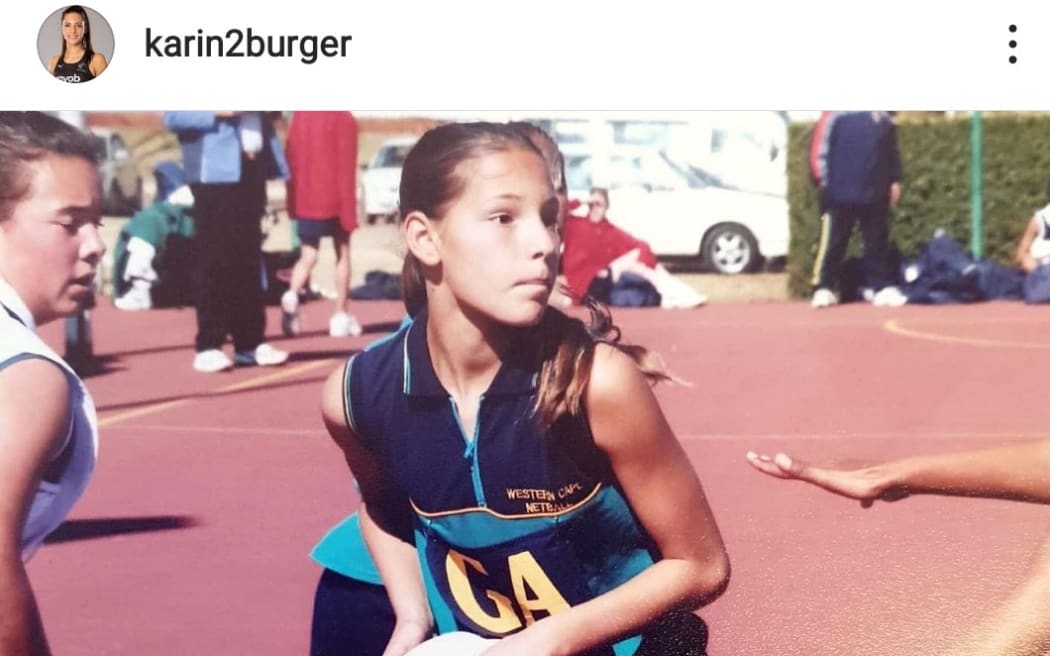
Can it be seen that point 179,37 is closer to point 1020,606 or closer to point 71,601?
point 71,601

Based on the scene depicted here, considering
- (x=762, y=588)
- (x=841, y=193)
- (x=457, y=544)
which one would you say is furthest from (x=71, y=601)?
(x=841, y=193)

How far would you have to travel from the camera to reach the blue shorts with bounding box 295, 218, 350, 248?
2844 mm

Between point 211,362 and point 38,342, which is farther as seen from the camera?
point 211,362

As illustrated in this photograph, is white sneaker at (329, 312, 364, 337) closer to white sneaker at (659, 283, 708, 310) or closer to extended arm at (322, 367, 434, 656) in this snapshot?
extended arm at (322, 367, 434, 656)

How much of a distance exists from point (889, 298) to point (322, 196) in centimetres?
96

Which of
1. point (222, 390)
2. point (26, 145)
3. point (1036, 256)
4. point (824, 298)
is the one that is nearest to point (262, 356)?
point (222, 390)

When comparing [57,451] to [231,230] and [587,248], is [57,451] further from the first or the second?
[587,248]

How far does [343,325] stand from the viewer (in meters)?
2.88

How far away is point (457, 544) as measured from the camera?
8.58ft

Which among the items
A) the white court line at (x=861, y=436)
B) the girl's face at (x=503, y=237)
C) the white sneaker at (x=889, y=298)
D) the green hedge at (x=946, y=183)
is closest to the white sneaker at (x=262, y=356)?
the girl's face at (x=503, y=237)

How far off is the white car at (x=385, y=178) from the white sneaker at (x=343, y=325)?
176mm

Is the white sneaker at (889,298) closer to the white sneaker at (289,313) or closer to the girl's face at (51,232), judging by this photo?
the white sneaker at (289,313)

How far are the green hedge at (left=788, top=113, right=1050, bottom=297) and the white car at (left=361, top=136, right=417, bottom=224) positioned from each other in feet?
1.84

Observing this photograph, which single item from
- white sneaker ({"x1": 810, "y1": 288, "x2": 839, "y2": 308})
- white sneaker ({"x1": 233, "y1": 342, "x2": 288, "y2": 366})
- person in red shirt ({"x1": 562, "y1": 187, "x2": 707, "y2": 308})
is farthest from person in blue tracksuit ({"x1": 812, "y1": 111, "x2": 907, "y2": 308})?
white sneaker ({"x1": 233, "y1": 342, "x2": 288, "y2": 366})
